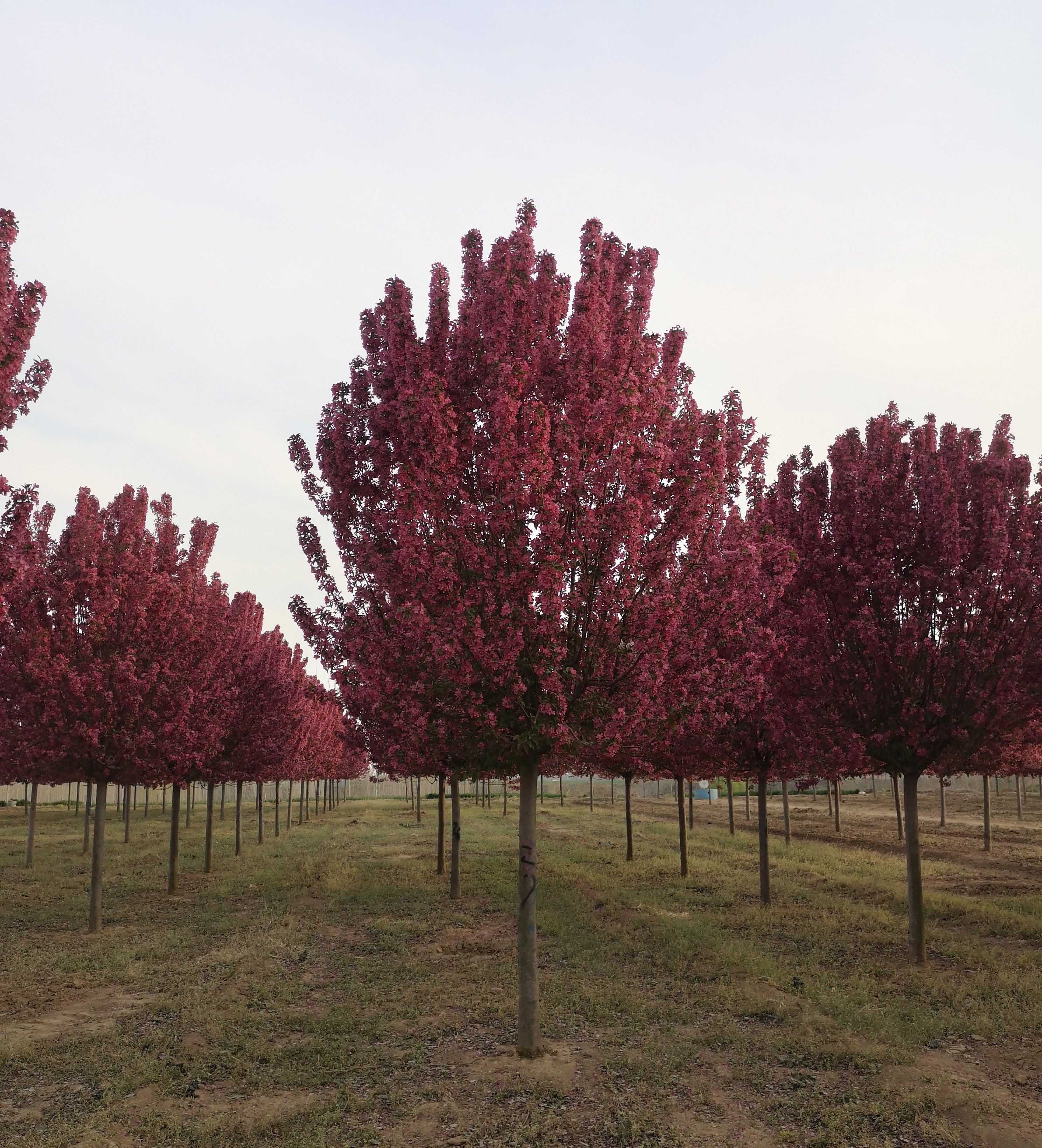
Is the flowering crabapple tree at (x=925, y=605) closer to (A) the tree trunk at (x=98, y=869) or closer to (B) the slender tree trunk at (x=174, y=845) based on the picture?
(A) the tree trunk at (x=98, y=869)

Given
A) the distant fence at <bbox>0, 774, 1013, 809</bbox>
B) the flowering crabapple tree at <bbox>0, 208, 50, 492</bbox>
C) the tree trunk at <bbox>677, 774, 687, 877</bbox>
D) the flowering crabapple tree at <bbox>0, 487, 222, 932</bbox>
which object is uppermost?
the flowering crabapple tree at <bbox>0, 208, 50, 492</bbox>

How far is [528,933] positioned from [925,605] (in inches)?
304

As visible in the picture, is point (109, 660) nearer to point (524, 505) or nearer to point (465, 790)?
point (524, 505)

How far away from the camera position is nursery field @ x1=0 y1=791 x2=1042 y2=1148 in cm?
702

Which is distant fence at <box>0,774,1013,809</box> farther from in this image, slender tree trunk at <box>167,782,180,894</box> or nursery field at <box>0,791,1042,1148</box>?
nursery field at <box>0,791,1042,1148</box>

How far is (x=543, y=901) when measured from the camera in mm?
17500

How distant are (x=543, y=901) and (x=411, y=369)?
12.8 m

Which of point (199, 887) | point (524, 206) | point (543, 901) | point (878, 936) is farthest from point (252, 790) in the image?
point (524, 206)

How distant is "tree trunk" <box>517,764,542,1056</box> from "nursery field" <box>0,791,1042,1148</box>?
0.28m

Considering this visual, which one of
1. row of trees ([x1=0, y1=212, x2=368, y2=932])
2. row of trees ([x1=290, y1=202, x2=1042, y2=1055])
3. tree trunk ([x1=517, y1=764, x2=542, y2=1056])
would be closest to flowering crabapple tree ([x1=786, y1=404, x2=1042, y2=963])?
row of trees ([x1=290, y1=202, x2=1042, y2=1055])

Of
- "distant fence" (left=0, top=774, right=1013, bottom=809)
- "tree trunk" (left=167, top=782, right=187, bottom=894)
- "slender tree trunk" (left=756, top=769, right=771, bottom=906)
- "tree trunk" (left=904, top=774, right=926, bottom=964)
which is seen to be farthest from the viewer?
"distant fence" (left=0, top=774, right=1013, bottom=809)

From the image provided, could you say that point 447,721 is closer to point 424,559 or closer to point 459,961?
point 424,559

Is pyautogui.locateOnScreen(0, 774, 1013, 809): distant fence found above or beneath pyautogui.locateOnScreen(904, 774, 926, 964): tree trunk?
beneath

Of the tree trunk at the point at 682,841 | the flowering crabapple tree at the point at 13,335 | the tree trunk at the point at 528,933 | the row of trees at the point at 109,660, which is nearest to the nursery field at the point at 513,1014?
the tree trunk at the point at 528,933
